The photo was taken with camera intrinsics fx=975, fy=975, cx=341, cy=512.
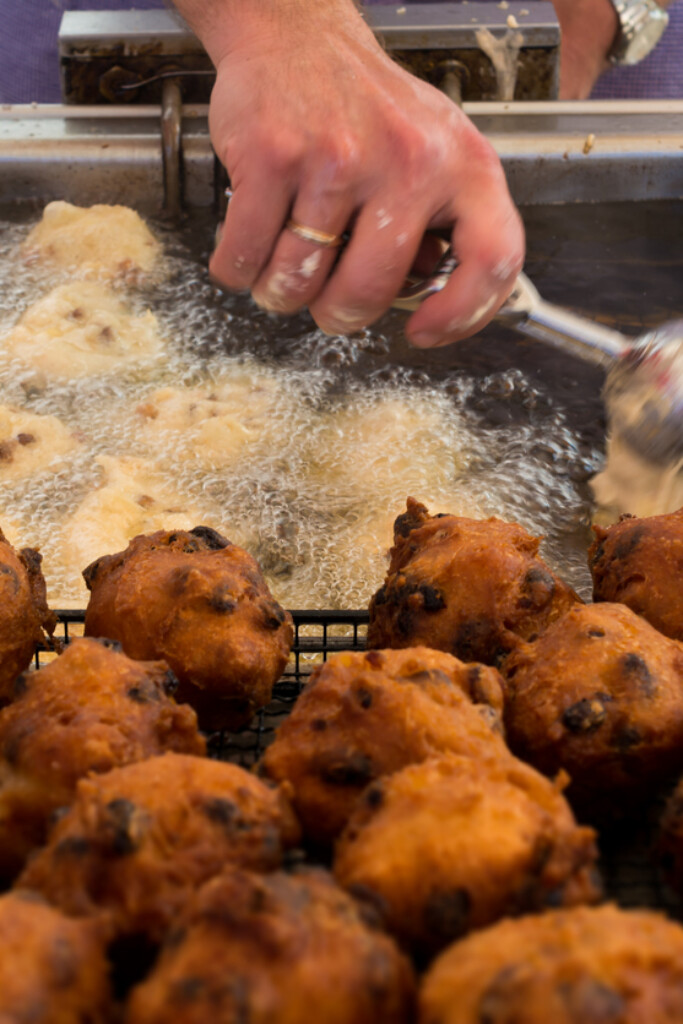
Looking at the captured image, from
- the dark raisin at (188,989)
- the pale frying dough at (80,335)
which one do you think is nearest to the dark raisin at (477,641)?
the dark raisin at (188,989)

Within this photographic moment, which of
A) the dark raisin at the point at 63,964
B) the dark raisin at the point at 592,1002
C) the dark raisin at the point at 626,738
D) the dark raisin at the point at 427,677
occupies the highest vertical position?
the dark raisin at the point at 592,1002

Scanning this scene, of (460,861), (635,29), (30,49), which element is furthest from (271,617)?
(30,49)

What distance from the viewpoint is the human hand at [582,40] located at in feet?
13.1

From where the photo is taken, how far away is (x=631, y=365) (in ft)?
5.84

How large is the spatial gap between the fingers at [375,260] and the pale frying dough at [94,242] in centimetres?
126

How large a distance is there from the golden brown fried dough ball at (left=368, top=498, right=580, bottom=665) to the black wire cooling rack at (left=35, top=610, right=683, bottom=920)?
0.16 meters

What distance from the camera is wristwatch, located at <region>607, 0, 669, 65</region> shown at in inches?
160

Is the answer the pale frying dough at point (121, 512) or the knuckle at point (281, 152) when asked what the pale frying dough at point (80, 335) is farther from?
the knuckle at point (281, 152)

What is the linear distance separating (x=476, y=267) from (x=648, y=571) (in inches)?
25.4

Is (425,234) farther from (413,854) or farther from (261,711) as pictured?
(413,854)

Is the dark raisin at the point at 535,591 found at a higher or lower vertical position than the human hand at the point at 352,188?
A: lower

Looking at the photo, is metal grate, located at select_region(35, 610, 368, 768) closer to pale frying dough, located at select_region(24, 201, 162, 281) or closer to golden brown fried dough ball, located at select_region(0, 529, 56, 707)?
golden brown fried dough ball, located at select_region(0, 529, 56, 707)

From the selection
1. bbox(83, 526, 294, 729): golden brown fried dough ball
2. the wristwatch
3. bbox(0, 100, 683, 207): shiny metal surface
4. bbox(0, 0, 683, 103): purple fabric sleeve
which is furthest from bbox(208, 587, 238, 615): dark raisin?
bbox(0, 0, 683, 103): purple fabric sleeve

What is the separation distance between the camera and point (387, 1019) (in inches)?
24.5
